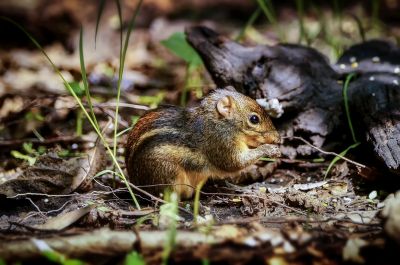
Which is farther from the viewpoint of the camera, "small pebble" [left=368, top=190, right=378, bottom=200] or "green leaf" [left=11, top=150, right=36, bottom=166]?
"green leaf" [left=11, top=150, right=36, bottom=166]

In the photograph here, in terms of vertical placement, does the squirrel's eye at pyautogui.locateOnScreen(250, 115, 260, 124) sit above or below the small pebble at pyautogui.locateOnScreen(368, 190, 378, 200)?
above

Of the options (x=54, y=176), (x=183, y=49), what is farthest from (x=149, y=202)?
(x=183, y=49)

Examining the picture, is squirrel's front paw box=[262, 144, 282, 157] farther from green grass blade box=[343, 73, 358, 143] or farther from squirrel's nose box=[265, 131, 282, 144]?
green grass blade box=[343, 73, 358, 143]

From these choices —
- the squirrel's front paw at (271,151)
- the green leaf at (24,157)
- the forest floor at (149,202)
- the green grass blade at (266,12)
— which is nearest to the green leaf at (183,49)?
the forest floor at (149,202)

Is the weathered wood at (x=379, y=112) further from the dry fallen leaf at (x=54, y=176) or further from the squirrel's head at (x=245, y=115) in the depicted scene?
the dry fallen leaf at (x=54, y=176)

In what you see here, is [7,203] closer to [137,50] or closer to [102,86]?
[102,86]

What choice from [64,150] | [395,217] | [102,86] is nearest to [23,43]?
[102,86]

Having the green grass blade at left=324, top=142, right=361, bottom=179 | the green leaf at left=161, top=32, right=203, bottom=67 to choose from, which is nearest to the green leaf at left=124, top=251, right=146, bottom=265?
the green grass blade at left=324, top=142, right=361, bottom=179
